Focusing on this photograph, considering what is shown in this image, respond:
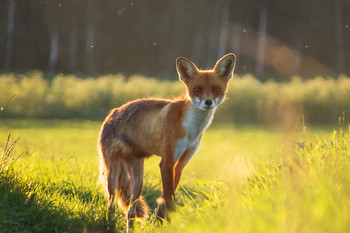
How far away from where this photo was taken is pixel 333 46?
37156 millimetres

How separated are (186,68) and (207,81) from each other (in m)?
0.38

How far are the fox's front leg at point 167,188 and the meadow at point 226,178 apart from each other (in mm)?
201

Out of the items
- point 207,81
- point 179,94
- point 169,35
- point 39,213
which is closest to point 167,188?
point 207,81

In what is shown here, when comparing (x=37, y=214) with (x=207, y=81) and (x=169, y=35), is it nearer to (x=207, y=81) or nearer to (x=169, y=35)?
(x=207, y=81)

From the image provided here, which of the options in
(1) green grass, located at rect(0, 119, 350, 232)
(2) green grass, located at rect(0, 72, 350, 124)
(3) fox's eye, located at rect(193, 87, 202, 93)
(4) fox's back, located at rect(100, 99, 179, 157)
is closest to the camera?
(1) green grass, located at rect(0, 119, 350, 232)

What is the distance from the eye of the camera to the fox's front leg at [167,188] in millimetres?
4957

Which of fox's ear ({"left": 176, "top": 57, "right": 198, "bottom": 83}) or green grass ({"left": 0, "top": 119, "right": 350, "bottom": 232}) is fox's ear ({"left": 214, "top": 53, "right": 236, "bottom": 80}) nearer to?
fox's ear ({"left": 176, "top": 57, "right": 198, "bottom": 83})

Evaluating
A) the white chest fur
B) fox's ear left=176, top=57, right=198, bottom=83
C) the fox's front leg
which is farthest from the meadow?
fox's ear left=176, top=57, right=198, bottom=83

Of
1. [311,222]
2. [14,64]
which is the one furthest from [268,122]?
[14,64]

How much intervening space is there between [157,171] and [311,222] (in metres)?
6.11

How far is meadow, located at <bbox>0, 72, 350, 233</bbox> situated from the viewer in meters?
3.19

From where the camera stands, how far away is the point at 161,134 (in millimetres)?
5246

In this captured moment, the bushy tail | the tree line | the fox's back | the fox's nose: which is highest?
the tree line

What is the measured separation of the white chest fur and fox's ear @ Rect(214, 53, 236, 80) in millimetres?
549
